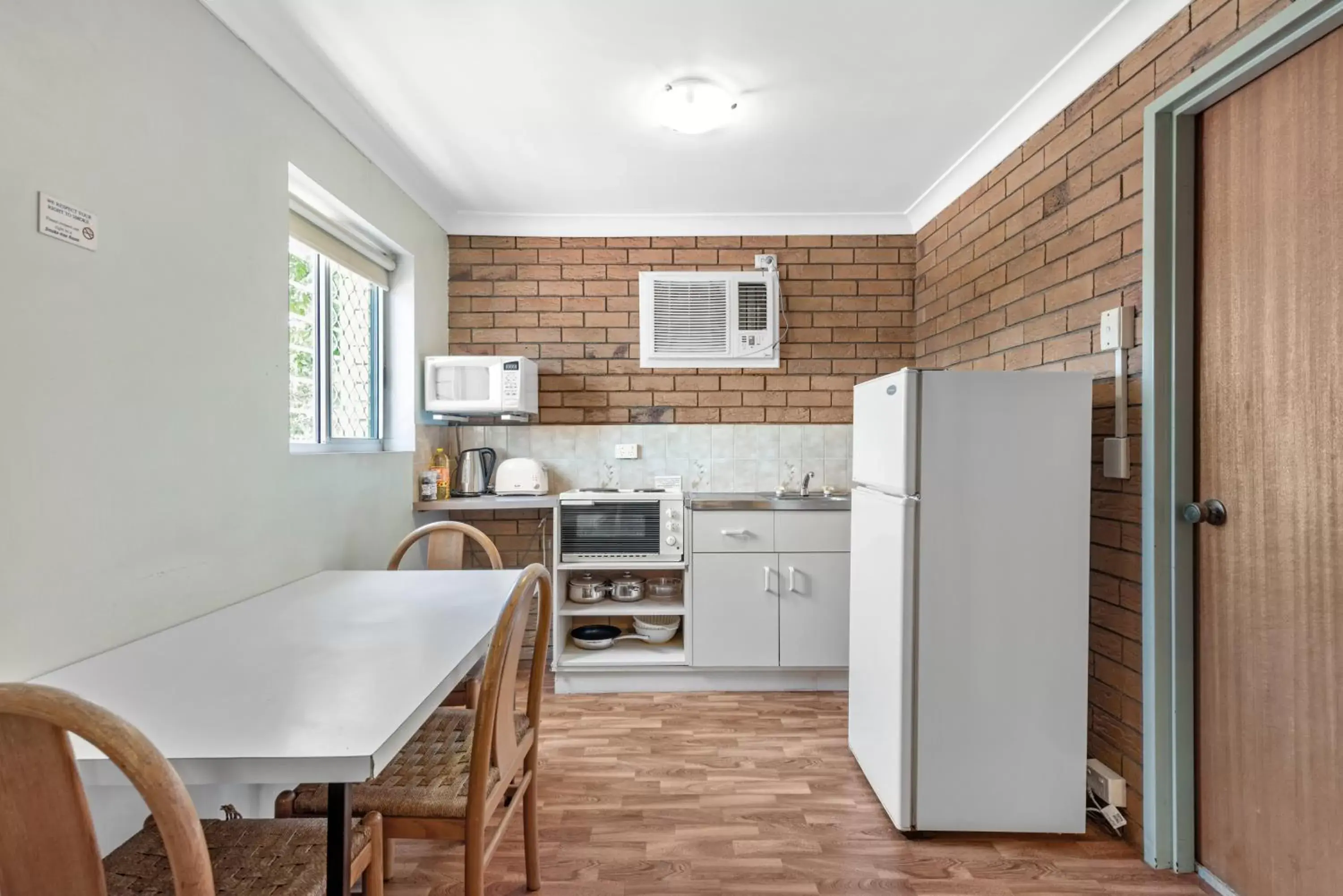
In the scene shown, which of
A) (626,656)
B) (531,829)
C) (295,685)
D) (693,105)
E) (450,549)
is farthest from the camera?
(626,656)

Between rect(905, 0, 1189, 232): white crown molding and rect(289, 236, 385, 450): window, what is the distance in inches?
103

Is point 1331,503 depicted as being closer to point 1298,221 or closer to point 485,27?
point 1298,221

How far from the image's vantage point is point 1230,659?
5.55 ft

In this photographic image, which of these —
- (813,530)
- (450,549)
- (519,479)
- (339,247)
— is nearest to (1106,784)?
(813,530)

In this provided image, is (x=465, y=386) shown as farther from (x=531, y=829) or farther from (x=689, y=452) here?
(x=531, y=829)

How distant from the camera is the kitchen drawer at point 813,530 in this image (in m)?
3.15

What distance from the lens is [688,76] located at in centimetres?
222

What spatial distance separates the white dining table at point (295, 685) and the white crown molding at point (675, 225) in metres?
2.37

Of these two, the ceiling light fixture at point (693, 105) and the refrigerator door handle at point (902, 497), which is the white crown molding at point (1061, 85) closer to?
the ceiling light fixture at point (693, 105)

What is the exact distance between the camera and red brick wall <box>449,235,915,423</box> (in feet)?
12.0

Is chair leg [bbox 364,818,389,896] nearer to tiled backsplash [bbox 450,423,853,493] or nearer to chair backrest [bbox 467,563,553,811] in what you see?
chair backrest [bbox 467,563,553,811]

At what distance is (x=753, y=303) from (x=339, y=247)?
2003 millimetres

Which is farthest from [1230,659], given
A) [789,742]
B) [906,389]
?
[789,742]

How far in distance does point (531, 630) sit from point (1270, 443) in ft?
10.3
